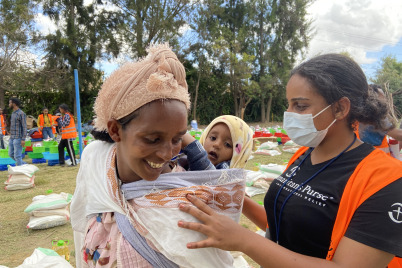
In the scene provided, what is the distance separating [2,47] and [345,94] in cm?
1418

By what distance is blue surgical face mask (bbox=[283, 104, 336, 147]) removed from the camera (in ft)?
4.73

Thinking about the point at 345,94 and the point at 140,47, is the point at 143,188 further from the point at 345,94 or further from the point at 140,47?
the point at 140,47

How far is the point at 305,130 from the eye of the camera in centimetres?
148

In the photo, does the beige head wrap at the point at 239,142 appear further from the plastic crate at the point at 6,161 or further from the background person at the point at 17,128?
the plastic crate at the point at 6,161

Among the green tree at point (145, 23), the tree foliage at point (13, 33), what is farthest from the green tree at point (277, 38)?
the tree foliage at point (13, 33)

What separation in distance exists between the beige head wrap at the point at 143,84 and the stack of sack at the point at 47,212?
12.2ft

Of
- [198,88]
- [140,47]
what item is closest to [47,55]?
[140,47]

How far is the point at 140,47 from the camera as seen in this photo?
805 inches

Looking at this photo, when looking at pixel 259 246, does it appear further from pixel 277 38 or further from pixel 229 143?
pixel 277 38

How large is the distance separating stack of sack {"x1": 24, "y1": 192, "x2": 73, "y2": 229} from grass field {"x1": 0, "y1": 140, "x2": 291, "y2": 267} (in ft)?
0.28

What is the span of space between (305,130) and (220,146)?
1.87 feet

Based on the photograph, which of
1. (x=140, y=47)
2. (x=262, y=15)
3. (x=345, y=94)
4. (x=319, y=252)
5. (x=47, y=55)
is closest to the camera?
(x=319, y=252)

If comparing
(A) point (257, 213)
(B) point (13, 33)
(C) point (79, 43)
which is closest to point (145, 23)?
(C) point (79, 43)

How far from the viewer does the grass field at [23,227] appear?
3527 millimetres
